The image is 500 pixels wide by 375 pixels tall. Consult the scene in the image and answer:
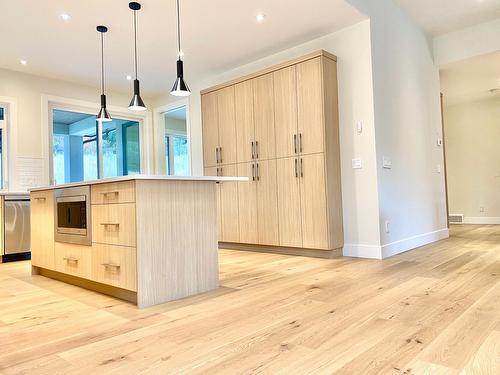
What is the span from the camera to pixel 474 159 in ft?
24.9

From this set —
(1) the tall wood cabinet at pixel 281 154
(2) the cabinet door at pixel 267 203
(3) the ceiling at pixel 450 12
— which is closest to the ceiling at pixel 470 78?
(3) the ceiling at pixel 450 12

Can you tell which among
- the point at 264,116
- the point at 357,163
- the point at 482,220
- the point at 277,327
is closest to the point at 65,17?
the point at 264,116

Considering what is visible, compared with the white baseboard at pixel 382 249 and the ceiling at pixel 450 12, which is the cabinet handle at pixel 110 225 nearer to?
the white baseboard at pixel 382 249

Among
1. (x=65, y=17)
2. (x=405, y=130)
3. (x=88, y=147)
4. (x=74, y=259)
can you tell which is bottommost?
(x=74, y=259)

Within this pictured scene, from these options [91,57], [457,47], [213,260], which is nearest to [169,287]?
[213,260]

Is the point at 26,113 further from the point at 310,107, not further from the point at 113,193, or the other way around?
the point at 310,107

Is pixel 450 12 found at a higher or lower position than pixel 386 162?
higher

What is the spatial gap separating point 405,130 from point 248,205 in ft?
6.88

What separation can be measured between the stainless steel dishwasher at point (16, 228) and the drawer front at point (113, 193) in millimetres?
2606

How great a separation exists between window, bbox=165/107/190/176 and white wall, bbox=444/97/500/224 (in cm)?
561

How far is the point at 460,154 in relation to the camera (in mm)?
7762

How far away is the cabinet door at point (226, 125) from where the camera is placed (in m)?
4.79

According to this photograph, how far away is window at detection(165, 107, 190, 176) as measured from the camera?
739 centimetres

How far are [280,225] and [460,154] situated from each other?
5.51m
